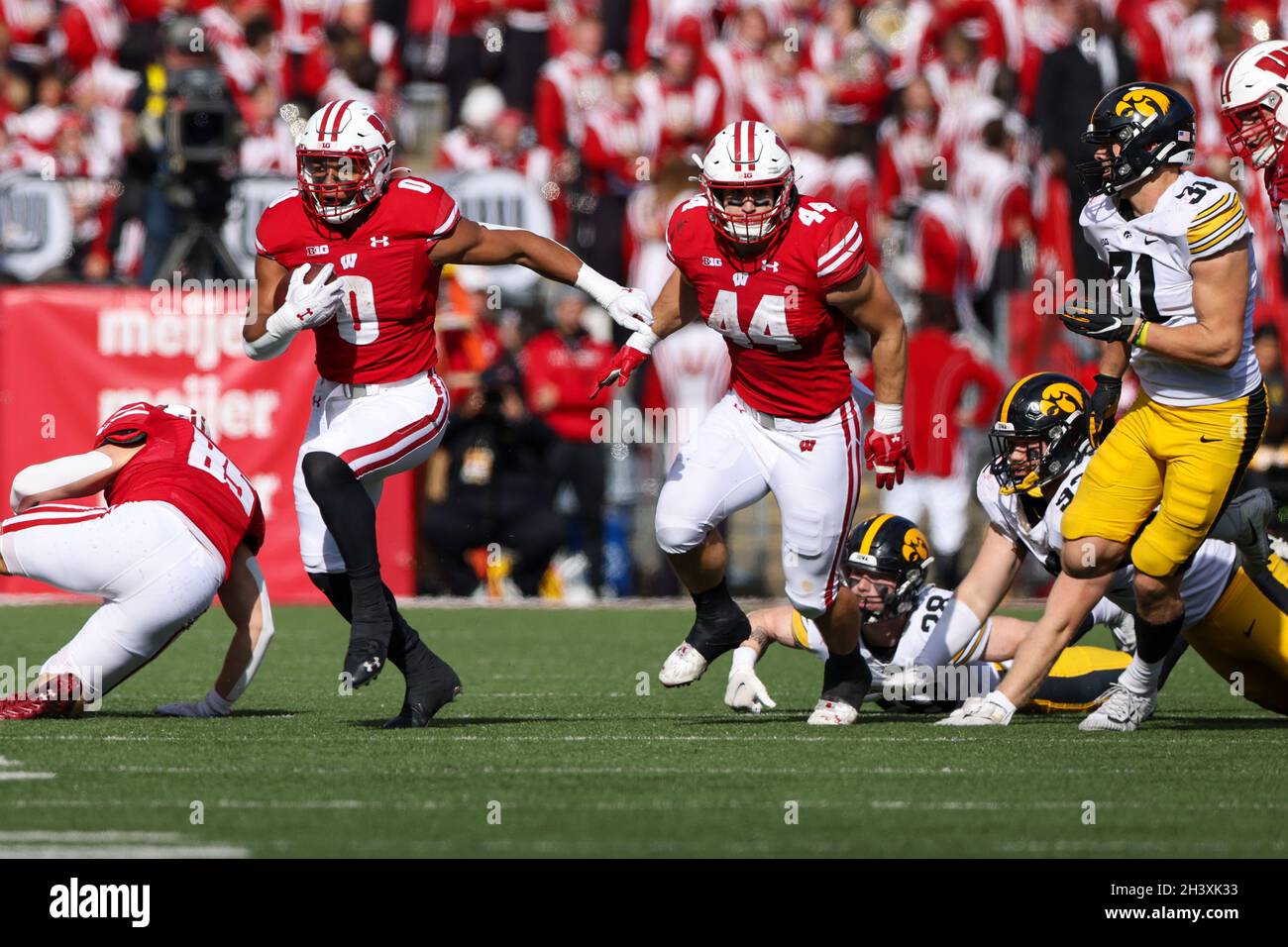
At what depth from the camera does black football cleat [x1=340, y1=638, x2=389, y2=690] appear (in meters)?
6.97

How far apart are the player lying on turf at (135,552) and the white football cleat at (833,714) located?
2070 millimetres

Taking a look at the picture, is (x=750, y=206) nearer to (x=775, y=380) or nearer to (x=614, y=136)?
(x=775, y=380)

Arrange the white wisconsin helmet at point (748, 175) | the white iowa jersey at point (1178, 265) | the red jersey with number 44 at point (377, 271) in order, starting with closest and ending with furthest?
the white iowa jersey at point (1178, 265), the white wisconsin helmet at point (748, 175), the red jersey with number 44 at point (377, 271)

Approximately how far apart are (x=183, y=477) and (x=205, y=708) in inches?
34.2

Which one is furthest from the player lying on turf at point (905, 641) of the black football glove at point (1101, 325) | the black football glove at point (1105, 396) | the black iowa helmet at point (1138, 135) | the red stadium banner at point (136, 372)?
the red stadium banner at point (136, 372)

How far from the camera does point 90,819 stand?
548 centimetres

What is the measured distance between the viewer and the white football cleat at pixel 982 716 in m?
7.78

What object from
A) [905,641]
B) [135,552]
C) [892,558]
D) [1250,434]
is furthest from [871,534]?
[135,552]

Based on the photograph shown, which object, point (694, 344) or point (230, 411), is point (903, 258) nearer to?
point (694, 344)

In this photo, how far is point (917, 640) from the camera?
338 inches

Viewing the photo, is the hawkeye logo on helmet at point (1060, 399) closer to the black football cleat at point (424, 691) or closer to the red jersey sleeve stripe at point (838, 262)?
the red jersey sleeve stripe at point (838, 262)

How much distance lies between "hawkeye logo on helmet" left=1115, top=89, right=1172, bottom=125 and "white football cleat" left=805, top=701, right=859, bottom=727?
7.76ft

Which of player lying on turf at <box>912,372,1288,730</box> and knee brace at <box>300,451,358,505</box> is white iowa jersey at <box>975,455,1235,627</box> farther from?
knee brace at <box>300,451,358,505</box>
